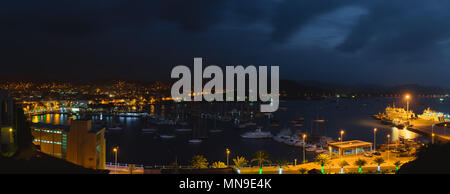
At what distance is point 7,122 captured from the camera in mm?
3264

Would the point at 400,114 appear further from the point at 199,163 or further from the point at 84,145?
the point at 84,145

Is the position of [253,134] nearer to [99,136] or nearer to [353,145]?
[353,145]

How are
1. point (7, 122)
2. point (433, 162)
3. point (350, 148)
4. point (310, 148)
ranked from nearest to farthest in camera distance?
point (433, 162), point (7, 122), point (350, 148), point (310, 148)

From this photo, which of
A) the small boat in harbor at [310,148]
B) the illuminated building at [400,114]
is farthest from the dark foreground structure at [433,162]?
the illuminated building at [400,114]

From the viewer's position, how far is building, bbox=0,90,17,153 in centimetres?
309

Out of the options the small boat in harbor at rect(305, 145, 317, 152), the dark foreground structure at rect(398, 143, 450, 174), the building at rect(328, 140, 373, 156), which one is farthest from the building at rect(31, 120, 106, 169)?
the small boat in harbor at rect(305, 145, 317, 152)

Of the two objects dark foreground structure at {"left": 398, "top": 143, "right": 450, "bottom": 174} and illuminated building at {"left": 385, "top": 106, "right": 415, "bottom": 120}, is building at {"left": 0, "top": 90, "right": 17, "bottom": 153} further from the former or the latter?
illuminated building at {"left": 385, "top": 106, "right": 415, "bottom": 120}

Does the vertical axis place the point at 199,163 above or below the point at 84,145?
below

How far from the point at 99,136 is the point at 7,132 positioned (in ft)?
9.33

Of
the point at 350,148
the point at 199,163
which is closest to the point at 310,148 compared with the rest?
the point at 350,148

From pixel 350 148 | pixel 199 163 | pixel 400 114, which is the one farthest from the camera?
pixel 400 114

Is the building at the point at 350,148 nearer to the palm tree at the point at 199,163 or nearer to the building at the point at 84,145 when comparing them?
the palm tree at the point at 199,163

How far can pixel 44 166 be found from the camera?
2.40 metres
